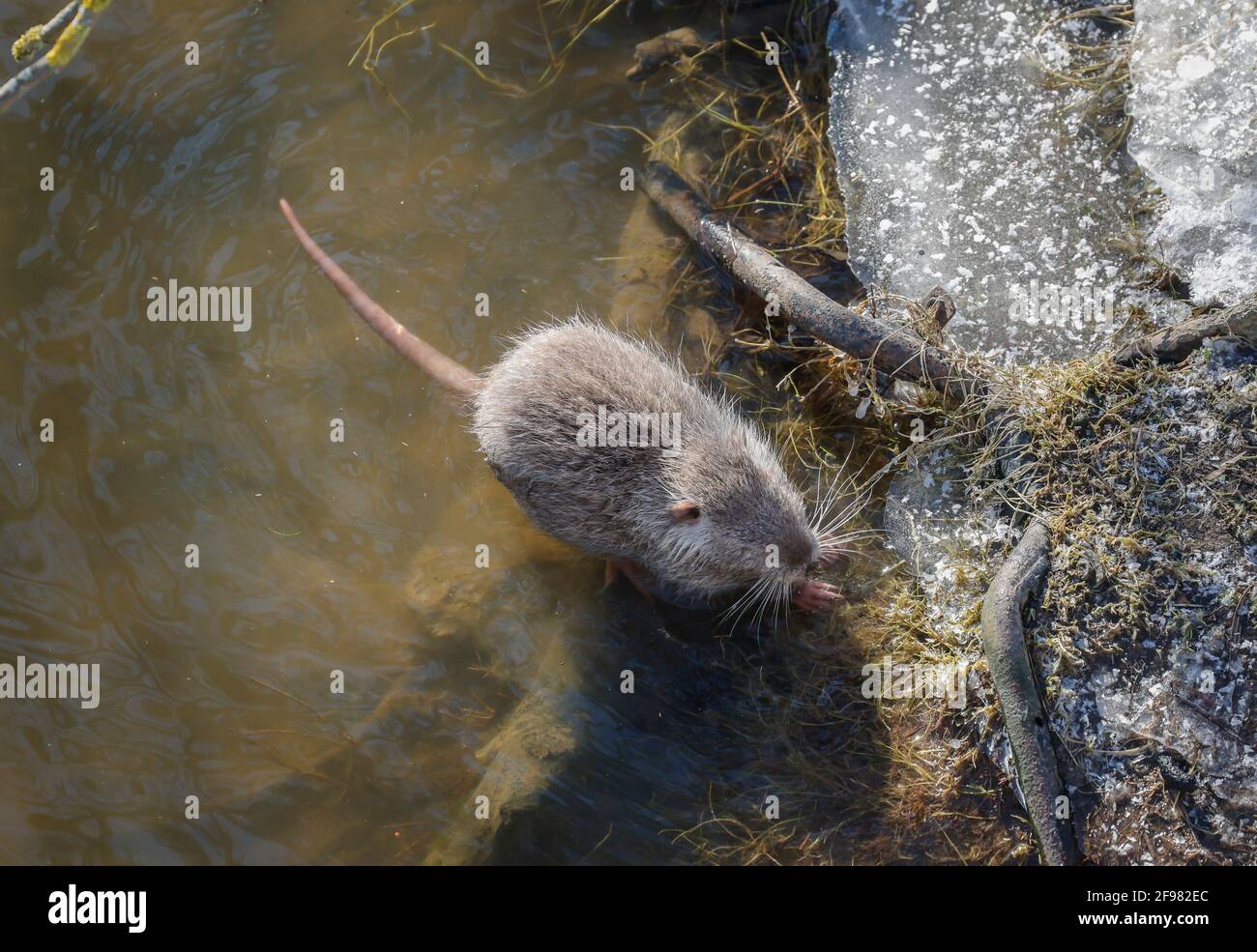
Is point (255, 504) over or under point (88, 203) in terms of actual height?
under

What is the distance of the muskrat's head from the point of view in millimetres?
4746

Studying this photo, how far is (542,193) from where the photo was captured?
5.68 meters

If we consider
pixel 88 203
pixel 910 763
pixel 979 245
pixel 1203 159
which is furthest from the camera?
pixel 88 203

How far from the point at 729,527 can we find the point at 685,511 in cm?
24

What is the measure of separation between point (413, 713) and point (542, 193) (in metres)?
3.03

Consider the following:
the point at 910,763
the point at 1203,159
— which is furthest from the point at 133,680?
the point at 1203,159
